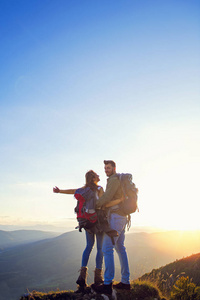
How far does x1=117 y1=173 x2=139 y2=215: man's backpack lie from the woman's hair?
3.21 feet

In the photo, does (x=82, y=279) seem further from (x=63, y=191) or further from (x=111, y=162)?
(x=111, y=162)

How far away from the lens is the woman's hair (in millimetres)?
6340

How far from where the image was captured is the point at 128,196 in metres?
5.63

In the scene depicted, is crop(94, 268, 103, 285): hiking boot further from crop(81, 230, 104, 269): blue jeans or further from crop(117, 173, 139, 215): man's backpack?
crop(117, 173, 139, 215): man's backpack

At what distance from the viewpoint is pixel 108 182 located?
5707mm

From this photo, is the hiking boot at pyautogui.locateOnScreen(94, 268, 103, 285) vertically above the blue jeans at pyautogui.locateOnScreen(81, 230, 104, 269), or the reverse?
the blue jeans at pyautogui.locateOnScreen(81, 230, 104, 269)

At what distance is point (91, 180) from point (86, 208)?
798mm

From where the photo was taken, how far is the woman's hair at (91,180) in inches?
250

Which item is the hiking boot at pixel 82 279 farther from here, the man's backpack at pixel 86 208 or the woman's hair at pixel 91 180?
the woman's hair at pixel 91 180

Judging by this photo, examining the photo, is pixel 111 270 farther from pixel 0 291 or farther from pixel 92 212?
pixel 0 291

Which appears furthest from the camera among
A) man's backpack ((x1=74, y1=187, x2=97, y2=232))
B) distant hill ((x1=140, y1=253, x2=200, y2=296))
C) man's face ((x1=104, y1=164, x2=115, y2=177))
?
distant hill ((x1=140, y1=253, x2=200, y2=296))

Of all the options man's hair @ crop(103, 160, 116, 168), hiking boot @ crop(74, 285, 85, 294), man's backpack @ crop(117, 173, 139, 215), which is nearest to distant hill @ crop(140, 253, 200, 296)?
hiking boot @ crop(74, 285, 85, 294)

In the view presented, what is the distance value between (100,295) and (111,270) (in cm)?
67

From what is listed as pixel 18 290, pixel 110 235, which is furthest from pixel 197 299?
pixel 18 290
